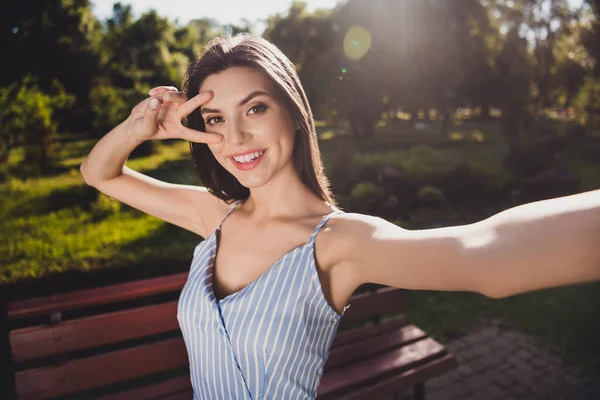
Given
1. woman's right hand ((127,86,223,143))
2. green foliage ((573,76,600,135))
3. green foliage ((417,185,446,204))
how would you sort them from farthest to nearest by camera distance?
green foliage ((573,76,600,135)) < green foliage ((417,185,446,204)) < woman's right hand ((127,86,223,143))

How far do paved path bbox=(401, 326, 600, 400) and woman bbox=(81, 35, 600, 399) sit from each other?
7.90 feet

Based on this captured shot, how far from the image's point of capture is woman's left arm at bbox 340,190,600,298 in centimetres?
96

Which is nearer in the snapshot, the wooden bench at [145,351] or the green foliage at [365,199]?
the wooden bench at [145,351]

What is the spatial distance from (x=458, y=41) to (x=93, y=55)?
18334 millimetres

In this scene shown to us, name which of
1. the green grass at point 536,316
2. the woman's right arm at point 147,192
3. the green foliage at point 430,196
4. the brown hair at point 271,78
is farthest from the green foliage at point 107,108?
the brown hair at point 271,78

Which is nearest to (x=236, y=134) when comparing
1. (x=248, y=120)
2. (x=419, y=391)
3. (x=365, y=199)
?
(x=248, y=120)

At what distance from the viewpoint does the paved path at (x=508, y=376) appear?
11.9 feet

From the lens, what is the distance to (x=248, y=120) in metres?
1.77

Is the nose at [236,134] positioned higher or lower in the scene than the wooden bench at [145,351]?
higher

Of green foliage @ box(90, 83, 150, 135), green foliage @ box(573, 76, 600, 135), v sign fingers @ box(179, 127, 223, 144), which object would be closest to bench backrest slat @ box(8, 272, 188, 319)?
v sign fingers @ box(179, 127, 223, 144)

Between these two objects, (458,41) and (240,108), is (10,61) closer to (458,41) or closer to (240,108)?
(240,108)

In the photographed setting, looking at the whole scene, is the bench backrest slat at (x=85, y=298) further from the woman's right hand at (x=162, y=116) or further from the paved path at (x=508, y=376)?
the paved path at (x=508, y=376)

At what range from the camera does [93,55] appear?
21516 mm

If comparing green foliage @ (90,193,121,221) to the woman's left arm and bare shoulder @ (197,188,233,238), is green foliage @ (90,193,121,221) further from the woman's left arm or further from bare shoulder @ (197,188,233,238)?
the woman's left arm
